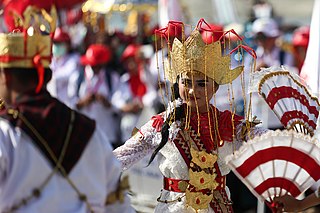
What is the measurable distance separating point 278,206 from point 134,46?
8.54 m

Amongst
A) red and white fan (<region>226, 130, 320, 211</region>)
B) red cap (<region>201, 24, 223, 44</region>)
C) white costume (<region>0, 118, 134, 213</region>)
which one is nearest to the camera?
white costume (<region>0, 118, 134, 213</region>)

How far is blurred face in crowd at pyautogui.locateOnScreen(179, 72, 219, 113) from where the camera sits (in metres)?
5.25

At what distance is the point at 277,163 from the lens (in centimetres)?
448

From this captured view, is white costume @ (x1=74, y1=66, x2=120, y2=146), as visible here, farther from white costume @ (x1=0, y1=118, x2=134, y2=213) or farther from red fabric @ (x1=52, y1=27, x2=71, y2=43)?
white costume @ (x1=0, y1=118, x2=134, y2=213)

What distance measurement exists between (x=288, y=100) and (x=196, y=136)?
60 centimetres

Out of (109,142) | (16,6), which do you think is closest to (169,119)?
(109,142)

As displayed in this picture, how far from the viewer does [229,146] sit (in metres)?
5.29

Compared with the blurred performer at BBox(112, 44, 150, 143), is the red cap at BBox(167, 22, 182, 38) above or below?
above

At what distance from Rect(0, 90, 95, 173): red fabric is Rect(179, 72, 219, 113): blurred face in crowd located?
145cm

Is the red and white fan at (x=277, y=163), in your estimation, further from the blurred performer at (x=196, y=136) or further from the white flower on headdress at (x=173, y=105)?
the white flower on headdress at (x=173, y=105)

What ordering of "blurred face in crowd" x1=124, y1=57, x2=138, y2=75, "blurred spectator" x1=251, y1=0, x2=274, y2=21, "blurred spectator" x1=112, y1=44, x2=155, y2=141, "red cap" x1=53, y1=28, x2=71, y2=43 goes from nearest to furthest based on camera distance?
"blurred spectator" x1=112, y1=44, x2=155, y2=141
"blurred face in crowd" x1=124, y1=57, x2=138, y2=75
"red cap" x1=53, y1=28, x2=71, y2=43
"blurred spectator" x1=251, y1=0, x2=274, y2=21

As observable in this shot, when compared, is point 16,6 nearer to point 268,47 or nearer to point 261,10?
point 268,47

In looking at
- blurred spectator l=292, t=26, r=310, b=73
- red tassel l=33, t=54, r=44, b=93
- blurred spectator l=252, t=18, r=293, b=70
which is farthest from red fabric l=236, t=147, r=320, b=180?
blurred spectator l=252, t=18, r=293, b=70

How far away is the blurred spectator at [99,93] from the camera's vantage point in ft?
36.9
